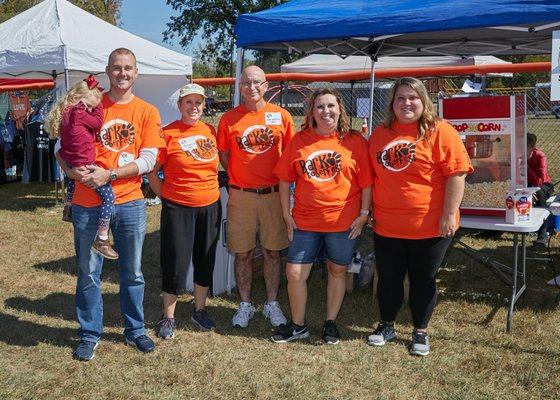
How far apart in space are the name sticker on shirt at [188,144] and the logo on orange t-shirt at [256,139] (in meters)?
0.28

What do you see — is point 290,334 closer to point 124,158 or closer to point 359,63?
point 124,158

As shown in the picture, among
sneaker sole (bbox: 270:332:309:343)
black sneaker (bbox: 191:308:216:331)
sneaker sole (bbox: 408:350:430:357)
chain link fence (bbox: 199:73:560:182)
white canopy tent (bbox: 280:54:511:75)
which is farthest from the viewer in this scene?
white canopy tent (bbox: 280:54:511:75)

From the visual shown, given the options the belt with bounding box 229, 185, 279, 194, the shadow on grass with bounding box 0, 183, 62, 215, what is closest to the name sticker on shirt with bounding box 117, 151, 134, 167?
the belt with bounding box 229, 185, 279, 194

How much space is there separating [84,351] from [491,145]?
9.86ft

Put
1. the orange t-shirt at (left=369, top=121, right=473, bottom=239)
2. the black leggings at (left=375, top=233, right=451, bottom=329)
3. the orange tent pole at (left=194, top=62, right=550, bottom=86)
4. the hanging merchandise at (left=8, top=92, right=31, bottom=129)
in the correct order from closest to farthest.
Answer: the orange t-shirt at (left=369, top=121, right=473, bottom=239), the black leggings at (left=375, top=233, right=451, bottom=329), the orange tent pole at (left=194, top=62, right=550, bottom=86), the hanging merchandise at (left=8, top=92, right=31, bottom=129)

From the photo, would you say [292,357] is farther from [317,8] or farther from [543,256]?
[543,256]

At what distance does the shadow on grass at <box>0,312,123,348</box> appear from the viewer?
12.1ft

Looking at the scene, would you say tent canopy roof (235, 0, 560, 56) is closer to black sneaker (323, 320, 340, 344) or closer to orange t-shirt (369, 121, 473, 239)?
orange t-shirt (369, 121, 473, 239)

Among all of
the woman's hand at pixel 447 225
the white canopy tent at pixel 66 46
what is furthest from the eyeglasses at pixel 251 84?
the white canopy tent at pixel 66 46

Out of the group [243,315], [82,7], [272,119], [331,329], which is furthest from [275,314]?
[82,7]

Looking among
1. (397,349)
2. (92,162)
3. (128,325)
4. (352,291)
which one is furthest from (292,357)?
(92,162)

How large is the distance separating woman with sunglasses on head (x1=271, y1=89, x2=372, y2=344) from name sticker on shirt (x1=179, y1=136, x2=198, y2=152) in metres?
0.53

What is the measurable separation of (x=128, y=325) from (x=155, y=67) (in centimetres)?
636

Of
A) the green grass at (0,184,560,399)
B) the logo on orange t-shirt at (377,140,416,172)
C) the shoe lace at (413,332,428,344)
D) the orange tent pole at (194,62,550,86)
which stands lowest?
the green grass at (0,184,560,399)
